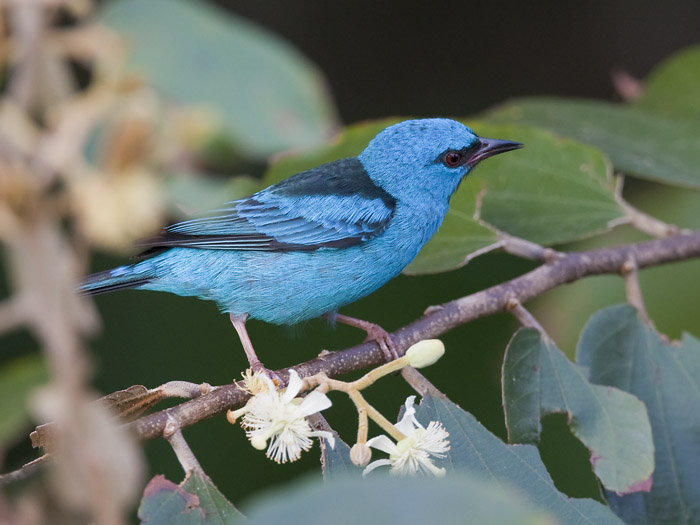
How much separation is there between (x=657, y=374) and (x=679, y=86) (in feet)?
5.94

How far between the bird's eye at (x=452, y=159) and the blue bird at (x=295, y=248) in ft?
0.04

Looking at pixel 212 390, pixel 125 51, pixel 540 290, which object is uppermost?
pixel 125 51

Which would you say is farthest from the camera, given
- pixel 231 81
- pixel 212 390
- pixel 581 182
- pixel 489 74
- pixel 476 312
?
pixel 489 74

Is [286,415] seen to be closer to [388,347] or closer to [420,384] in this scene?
[420,384]

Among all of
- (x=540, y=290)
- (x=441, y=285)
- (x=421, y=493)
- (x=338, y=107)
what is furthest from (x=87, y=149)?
(x=338, y=107)

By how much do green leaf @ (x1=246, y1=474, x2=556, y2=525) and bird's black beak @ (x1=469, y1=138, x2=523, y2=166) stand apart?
2649 millimetres

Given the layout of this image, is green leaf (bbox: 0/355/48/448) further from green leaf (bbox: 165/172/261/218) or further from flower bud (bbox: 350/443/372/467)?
flower bud (bbox: 350/443/372/467)

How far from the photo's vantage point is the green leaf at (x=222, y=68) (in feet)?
2.99

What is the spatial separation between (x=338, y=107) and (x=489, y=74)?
1.37 meters

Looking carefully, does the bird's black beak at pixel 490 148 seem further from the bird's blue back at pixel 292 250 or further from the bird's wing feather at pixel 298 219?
the bird's wing feather at pixel 298 219

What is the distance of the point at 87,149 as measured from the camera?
0.90 m

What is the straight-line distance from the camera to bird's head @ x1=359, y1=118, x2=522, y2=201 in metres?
3.55

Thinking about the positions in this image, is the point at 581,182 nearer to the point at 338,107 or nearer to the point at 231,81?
the point at 231,81

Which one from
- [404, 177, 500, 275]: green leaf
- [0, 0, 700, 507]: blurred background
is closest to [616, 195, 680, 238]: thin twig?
[404, 177, 500, 275]: green leaf
